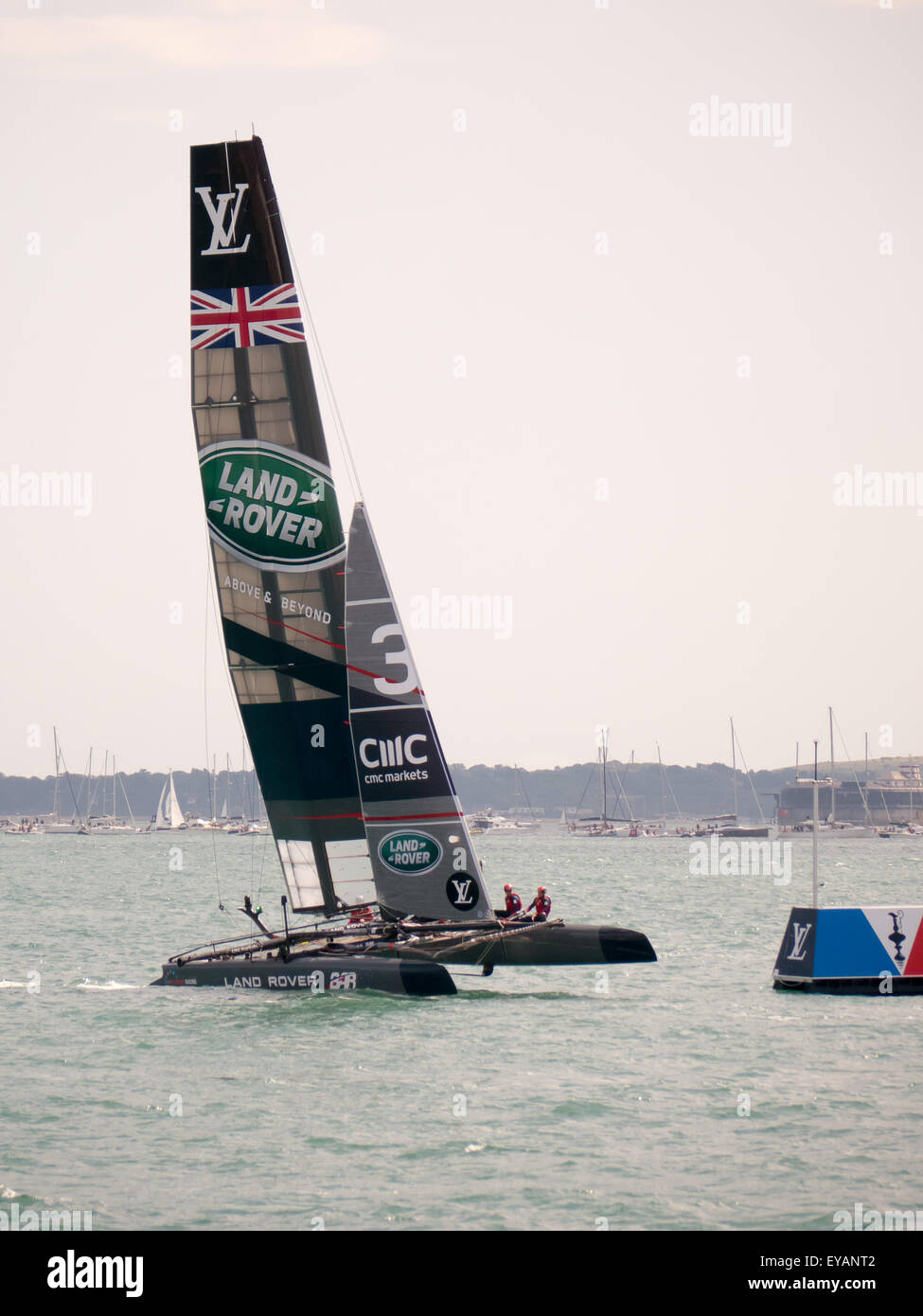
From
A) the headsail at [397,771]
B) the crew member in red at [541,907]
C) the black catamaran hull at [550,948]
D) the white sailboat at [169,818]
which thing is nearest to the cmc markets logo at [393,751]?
the headsail at [397,771]

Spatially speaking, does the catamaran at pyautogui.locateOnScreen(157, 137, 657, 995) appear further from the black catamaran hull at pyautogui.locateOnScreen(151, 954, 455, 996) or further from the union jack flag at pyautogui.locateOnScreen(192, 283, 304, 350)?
the black catamaran hull at pyautogui.locateOnScreen(151, 954, 455, 996)

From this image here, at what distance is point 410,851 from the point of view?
20875 millimetres

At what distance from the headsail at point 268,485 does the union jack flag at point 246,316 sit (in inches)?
0.7

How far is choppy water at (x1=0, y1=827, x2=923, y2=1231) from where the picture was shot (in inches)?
425

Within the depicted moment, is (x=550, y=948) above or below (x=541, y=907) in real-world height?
below

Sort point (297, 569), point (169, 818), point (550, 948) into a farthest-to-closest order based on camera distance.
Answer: point (169, 818) < point (297, 569) < point (550, 948)

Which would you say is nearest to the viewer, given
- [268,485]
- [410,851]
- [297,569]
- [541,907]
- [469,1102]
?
[469,1102]

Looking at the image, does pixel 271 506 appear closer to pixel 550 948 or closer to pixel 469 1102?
pixel 550 948

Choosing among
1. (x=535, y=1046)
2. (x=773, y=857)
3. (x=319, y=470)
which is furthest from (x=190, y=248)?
(x=773, y=857)

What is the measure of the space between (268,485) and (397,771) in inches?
176

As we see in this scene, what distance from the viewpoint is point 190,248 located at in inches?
832

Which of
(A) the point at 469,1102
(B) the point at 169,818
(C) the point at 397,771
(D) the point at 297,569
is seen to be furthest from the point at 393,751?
(B) the point at 169,818

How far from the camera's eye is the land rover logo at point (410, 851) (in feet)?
68.3
